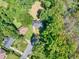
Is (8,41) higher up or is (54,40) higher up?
(54,40)

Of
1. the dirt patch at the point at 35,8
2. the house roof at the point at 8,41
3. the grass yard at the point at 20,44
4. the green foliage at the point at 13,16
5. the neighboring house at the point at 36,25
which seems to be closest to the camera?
the green foliage at the point at 13,16

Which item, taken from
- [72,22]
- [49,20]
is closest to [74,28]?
[72,22]

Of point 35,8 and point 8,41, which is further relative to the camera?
point 35,8

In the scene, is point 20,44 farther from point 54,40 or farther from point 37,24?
point 54,40

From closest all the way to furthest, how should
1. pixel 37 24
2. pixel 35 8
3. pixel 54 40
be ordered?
pixel 54 40
pixel 37 24
pixel 35 8

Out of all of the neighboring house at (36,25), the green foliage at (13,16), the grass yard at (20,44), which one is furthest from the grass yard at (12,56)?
the neighboring house at (36,25)

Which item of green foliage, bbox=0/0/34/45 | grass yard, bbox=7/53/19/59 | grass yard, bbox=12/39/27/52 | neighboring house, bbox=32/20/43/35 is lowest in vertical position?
grass yard, bbox=7/53/19/59

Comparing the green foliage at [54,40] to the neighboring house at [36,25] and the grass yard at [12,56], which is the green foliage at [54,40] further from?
the grass yard at [12,56]

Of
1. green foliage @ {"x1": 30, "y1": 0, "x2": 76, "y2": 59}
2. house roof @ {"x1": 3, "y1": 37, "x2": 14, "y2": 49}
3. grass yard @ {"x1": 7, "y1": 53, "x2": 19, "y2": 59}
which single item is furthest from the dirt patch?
grass yard @ {"x1": 7, "y1": 53, "x2": 19, "y2": 59}

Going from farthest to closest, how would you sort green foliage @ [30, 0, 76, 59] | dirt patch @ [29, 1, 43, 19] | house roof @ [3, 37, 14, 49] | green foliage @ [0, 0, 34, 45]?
1. dirt patch @ [29, 1, 43, 19]
2. house roof @ [3, 37, 14, 49]
3. green foliage @ [0, 0, 34, 45]
4. green foliage @ [30, 0, 76, 59]

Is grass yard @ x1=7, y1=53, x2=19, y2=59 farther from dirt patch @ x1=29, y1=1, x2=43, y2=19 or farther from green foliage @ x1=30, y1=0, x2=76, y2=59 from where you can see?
dirt patch @ x1=29, y1=1, x2=43, y2=19

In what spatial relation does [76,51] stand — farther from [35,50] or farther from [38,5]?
[38,5]

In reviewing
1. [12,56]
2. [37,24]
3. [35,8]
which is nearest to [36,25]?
A: [37,24]
